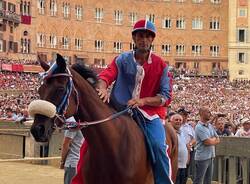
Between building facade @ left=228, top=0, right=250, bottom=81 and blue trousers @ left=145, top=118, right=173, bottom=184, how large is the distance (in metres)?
71.1

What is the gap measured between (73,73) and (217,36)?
7454 cm

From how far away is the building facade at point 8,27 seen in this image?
5859cm

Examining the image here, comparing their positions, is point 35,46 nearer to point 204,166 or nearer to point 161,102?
point 204,166

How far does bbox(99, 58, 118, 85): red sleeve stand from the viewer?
5.68 meters

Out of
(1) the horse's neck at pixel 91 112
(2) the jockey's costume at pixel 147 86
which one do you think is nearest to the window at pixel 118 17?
(2) the jockey's costume at pixel 147 86

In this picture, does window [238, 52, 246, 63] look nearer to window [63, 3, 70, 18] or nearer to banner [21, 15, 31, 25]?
window [63, 3, 70, 18]

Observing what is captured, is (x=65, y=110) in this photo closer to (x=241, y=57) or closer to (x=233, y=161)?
(x=233, y=161)

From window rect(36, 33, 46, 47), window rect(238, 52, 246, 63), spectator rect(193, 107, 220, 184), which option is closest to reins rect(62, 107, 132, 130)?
spectator rect(193, 107, 220, 184)

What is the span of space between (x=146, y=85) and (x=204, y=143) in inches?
179

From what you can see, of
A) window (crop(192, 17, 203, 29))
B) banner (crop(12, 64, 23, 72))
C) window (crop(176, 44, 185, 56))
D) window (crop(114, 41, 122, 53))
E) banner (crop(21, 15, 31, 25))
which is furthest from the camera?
window (crop(192, 17, 203, 29))

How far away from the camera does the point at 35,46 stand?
6450cm

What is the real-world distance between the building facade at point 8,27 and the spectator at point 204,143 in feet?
164

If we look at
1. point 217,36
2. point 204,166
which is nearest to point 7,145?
point 204,166

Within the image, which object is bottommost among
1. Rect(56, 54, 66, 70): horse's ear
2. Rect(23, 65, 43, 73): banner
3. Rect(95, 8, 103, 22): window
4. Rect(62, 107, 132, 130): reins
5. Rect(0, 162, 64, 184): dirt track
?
Rect(0, 162, 64, 184): dirt track
